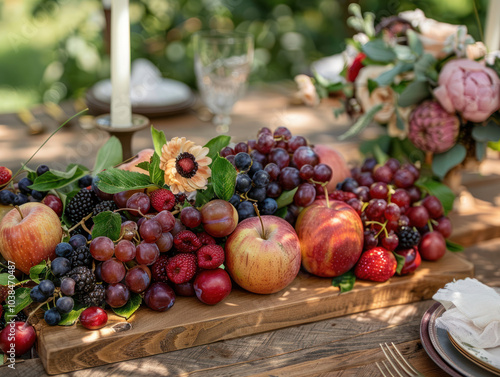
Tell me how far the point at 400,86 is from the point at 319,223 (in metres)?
0.47

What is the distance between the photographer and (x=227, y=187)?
83 centimetres

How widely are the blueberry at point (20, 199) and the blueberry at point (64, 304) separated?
0.72 feet

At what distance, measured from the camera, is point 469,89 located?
3.41ft

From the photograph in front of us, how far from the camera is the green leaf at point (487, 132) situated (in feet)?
3.63

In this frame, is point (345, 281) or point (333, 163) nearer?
point (345, 281)

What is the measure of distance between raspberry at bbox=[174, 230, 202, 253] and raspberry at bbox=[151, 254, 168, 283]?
0.10ft

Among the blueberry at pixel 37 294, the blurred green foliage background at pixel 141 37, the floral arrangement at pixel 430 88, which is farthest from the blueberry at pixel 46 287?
the blurred green foliage background at pixel 141 37

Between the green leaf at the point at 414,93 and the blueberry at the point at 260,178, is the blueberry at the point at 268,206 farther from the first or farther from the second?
the green leaf at the point at 414,93

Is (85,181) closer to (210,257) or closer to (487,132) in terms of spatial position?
(210,257)

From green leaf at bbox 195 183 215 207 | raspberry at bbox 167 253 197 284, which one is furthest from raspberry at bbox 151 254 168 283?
green leaf at bbox 195 183 215 207

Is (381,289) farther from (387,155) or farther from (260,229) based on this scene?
(387,155)

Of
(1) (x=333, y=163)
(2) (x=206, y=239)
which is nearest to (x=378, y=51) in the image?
(1) (x=333, y=163)

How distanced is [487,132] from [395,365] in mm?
601

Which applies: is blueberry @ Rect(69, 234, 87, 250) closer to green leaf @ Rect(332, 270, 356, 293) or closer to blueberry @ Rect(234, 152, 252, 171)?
blueberry @ Rect(234, 152, 252, 171)
